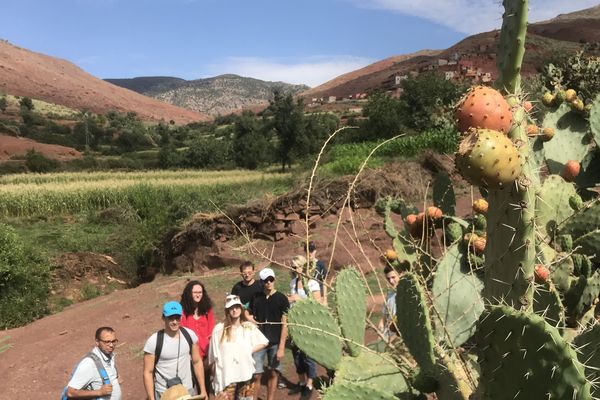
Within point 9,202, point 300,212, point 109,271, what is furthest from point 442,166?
point 9,202

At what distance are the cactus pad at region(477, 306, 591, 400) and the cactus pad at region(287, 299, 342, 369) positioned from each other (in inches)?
42.6

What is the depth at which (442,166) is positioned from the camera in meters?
14.7

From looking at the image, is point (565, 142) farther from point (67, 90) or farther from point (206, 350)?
point (67, 90)

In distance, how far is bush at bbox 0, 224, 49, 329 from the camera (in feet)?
33.3

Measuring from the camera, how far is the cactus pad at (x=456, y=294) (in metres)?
2.37

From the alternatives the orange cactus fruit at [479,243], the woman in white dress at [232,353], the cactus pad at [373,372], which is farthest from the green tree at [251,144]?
the cactus pad at [373,372]

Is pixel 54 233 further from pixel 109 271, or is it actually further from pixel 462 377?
pixel 462 377

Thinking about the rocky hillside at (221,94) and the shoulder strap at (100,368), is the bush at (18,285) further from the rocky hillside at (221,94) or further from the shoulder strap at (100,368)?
the rocky hillside at (221,94)

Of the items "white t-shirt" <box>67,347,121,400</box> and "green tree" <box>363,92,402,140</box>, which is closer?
"white t-shirt" <box>67,347,121,400</box>

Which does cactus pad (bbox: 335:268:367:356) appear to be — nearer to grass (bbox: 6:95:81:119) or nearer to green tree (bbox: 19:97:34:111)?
grass (bbox: 6:95:81:119)

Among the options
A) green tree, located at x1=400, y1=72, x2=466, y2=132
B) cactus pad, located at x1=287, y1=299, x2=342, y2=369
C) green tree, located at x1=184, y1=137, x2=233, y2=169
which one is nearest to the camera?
cactus pad, located at x1=287, y1=299, x2=342, y2=369

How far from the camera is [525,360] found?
122 cm

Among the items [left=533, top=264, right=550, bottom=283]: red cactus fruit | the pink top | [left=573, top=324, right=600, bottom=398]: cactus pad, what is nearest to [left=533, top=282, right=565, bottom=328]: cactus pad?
[left=533, top=264, right=550, bottom=283]: red cactus fruit

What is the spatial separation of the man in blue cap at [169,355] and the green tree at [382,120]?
23.5 meters
